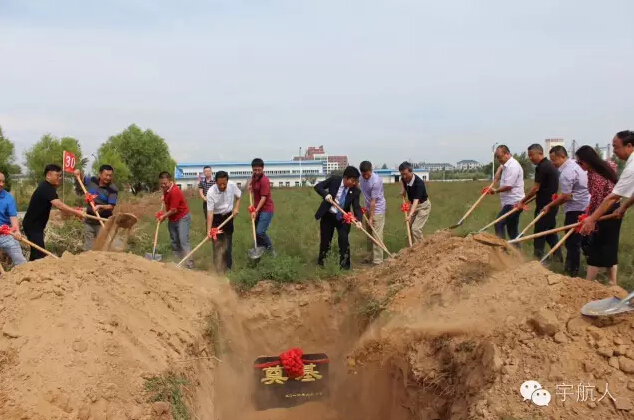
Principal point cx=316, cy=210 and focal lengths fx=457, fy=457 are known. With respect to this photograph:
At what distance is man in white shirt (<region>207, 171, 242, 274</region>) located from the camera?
708 centimetres

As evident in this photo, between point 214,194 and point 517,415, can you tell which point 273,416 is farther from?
point 214,194

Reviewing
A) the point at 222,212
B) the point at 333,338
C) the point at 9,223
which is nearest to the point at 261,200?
the point at 222,212

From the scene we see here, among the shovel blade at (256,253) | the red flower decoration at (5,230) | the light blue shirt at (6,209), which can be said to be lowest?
the shovel blade at (256,253)

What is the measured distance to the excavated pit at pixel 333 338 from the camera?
302cm

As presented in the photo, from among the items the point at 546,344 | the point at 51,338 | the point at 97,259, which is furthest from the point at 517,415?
the point at 97,259

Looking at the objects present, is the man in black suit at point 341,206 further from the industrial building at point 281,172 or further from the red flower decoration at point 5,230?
the industrial building at point 281,172

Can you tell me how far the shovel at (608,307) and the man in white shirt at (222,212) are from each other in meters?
4.95

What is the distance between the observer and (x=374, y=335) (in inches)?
195

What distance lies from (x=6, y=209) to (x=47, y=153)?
30.4 meters

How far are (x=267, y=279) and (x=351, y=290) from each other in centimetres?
125

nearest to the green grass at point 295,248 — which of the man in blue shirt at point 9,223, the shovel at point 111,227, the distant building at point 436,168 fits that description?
the shovel at point 111,227

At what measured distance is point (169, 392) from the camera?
3461 mm

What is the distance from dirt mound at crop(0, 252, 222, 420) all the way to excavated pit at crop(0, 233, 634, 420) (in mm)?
11
